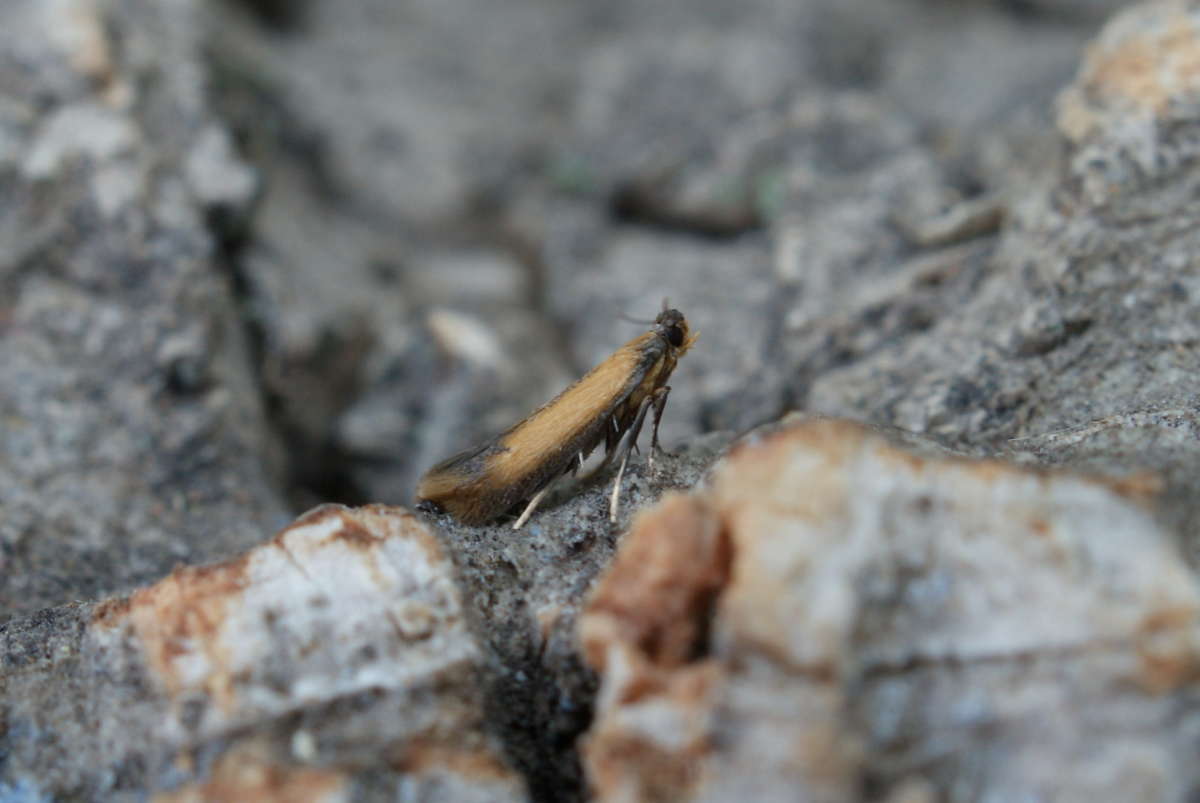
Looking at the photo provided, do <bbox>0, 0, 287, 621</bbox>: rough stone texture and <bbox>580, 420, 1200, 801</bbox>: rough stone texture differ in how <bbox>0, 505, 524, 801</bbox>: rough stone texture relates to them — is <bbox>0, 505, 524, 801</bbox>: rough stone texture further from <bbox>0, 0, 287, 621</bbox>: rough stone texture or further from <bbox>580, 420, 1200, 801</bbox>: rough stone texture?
<bbox>0, 0, 287, 621</bbox>: rough stone texture

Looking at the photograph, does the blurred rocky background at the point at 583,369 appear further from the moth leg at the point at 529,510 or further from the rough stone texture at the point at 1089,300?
the moth leg at the point at 529,510

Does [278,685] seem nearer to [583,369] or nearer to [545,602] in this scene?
[545,602]

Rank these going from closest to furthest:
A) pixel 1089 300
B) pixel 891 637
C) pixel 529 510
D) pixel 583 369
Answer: pixel 891 637 → pixel 529 510 → pixel 1089 300 → pixel 583 369

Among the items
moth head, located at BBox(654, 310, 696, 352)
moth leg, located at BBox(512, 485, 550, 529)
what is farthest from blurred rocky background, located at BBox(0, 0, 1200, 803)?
moth head, located at BBox(654, 310, 696, 352)

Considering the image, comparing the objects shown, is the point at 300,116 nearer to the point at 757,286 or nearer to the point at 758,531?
the point at 757,286

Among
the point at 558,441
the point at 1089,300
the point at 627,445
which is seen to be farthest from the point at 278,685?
the point at 1089,300

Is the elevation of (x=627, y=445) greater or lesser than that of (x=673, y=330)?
lesser

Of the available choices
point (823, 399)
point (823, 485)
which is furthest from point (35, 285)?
point (823, 485)
